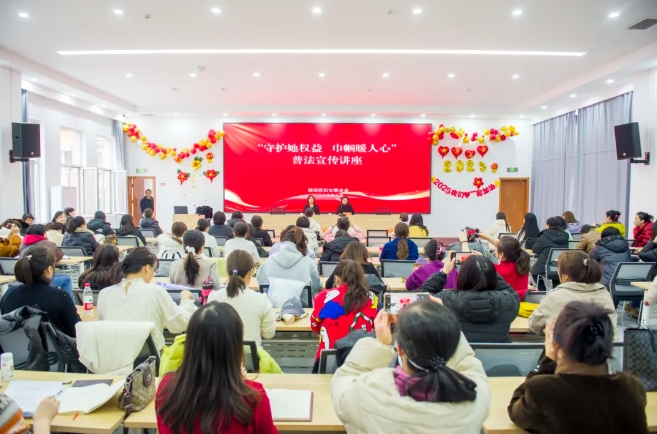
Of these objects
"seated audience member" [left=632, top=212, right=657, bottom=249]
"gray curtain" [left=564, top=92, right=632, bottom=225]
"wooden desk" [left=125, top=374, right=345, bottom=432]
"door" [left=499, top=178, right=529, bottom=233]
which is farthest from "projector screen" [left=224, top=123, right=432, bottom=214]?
"wooden desk" [left=125, top=374, right=345, bottom=432]

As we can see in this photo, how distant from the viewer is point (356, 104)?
1223cm

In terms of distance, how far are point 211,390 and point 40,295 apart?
6.29 ft

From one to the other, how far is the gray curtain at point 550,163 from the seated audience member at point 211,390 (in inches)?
464

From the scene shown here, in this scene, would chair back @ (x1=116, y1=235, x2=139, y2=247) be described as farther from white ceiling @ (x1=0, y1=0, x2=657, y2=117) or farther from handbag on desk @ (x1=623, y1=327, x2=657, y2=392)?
handbag on desk @ (x1=623, y1=327, x2=657, y2=392)

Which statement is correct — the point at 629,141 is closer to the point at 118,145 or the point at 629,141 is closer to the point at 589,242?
the point at 589,242

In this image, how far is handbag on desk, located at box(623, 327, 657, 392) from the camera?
6.63ft

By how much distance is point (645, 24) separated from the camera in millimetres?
6352

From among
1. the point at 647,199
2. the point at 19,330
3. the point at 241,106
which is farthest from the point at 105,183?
the point at 647,199

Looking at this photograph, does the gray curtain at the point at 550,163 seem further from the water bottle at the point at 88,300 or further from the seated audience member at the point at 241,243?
the water bottle at the point at 88,300

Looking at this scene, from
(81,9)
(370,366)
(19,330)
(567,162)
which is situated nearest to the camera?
(370,366)

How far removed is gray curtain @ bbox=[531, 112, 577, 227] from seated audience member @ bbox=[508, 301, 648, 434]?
36.7 ft

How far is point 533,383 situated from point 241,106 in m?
11.8

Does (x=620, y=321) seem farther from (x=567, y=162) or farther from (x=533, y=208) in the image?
(x=533, y=208)

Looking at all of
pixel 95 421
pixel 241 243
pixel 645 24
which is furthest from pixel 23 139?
pixel 645 24
